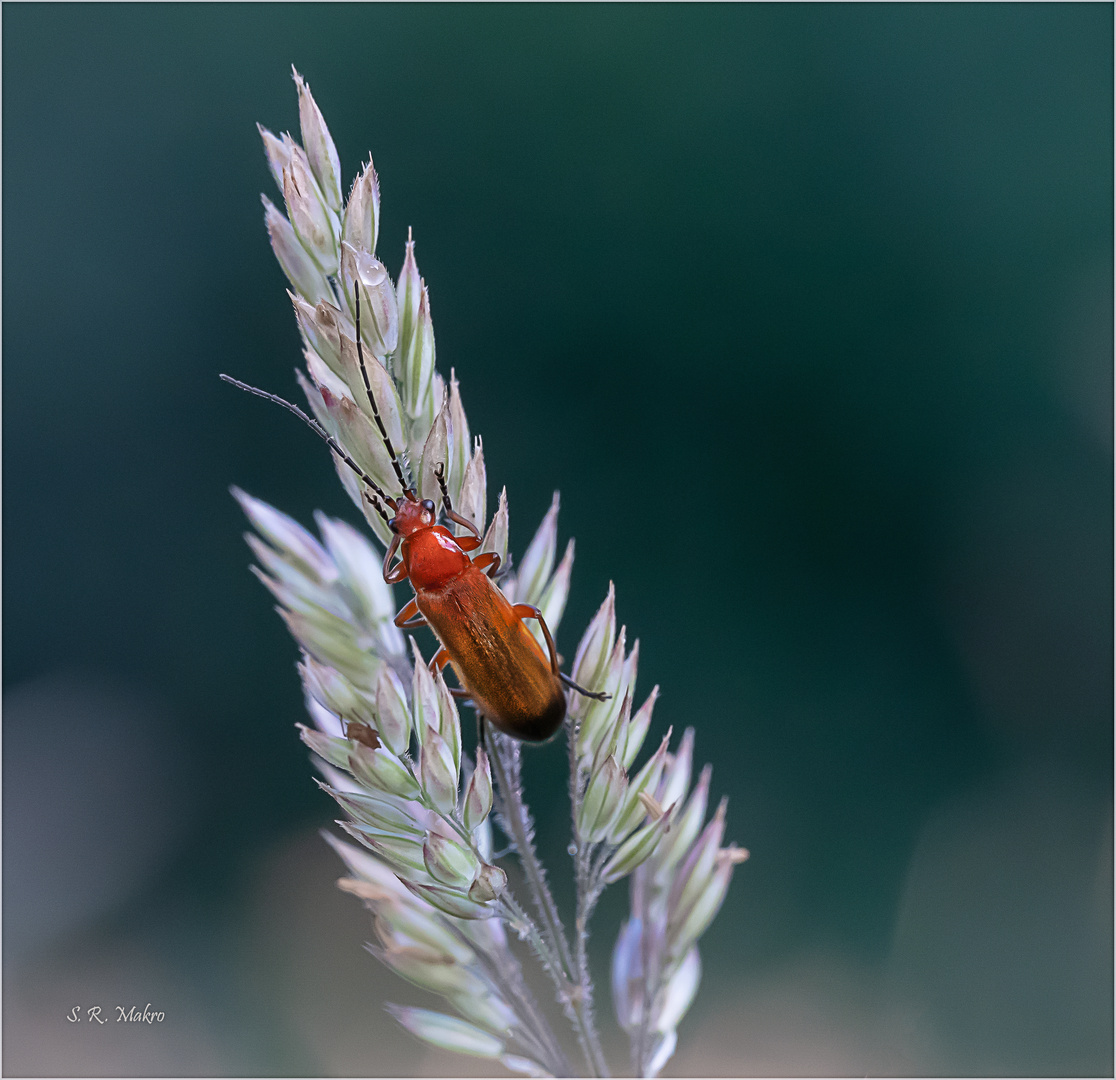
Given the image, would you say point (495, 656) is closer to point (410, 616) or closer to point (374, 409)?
point (410, 616)

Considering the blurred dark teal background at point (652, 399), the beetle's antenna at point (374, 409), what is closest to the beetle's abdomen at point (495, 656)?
the beetle's antenna at point (374, 409)

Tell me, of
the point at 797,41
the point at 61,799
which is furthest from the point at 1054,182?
the point at 61,799

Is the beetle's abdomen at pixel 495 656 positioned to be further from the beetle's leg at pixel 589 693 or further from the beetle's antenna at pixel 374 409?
the beetle's antenna at pixel 374 409

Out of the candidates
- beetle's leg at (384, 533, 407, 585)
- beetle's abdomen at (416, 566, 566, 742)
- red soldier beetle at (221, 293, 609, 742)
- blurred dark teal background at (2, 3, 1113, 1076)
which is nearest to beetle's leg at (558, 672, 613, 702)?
red soldier beetle at (221, 293, 609, 742)

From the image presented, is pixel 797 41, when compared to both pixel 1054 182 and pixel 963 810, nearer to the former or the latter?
pixel 1054 182

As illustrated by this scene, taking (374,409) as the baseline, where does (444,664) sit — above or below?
below
